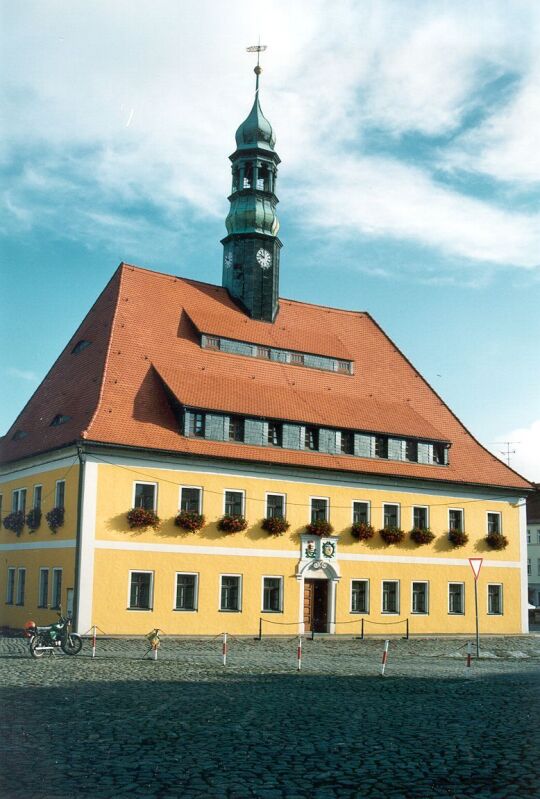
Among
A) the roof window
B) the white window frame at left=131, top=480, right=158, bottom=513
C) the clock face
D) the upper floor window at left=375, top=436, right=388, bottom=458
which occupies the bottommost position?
the white window frame at left=131, top=480, right=158, bottom=513

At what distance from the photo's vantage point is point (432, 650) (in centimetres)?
3275

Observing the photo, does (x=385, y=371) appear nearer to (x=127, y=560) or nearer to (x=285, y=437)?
(x=285, y=437)

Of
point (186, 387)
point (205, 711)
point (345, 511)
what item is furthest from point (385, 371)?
point (205, 711)

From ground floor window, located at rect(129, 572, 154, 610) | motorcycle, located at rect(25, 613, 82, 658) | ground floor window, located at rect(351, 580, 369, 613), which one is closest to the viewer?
motorcycle, located at rect(25, 613, 82, 658)

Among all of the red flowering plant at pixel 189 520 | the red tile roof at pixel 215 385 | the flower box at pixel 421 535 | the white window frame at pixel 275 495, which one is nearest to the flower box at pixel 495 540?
the red tile roof at pixel 215 385

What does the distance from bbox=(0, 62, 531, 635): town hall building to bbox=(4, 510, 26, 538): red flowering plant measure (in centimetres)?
13

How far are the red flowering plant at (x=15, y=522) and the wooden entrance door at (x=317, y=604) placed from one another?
444 inches

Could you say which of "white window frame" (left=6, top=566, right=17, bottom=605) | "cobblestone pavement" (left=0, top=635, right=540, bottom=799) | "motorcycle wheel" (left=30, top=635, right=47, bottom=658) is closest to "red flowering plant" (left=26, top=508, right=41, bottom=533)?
"white window frame" (left=6, top=566, right=17, bottom=605)

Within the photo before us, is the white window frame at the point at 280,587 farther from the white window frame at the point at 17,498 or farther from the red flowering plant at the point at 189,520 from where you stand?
the white window frame at the point at 17,498

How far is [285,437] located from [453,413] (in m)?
11.8

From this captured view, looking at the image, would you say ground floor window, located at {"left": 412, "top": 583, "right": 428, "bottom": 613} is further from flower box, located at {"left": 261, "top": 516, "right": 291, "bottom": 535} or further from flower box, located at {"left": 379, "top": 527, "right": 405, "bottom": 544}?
flower box, located at {"left": 261, "top": 516, "right": 291, "bottom": 535}

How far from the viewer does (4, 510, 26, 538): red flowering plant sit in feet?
117

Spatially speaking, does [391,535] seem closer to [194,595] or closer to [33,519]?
[194,595]

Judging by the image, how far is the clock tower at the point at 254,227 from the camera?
41625 mm
